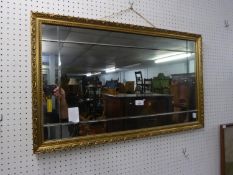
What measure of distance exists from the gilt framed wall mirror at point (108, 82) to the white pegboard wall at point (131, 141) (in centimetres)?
5

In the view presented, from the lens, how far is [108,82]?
124cm

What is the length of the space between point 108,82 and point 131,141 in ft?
1.22

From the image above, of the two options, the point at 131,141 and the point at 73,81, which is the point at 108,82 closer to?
the point at 73,81

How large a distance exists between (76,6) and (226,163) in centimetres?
156

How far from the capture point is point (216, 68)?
1.72 meters

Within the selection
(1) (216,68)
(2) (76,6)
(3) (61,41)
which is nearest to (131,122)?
(3) (61,41)

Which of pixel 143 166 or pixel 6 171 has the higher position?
pixel 6 171

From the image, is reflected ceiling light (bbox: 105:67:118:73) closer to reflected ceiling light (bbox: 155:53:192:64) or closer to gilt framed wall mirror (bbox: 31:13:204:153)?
gilt framed wall mirror (bbox: 31:13:204:153)

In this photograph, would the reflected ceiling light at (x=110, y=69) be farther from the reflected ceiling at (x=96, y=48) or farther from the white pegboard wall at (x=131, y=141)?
the white pegboard wall at (x=131, y=141)

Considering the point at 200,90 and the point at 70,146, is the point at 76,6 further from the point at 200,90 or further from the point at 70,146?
the point at 200,90

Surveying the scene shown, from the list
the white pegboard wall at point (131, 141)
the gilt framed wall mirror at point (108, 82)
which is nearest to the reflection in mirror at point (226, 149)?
the white pegboard wall at point (131, 141)

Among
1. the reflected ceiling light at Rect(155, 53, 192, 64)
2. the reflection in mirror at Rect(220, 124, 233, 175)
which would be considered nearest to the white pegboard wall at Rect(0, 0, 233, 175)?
the reflection in mirror at Rect(220, 124, 233, 175)

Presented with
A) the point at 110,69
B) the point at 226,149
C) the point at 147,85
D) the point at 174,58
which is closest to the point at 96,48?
the point at 110,69

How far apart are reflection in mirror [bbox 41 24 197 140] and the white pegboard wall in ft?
0.30
